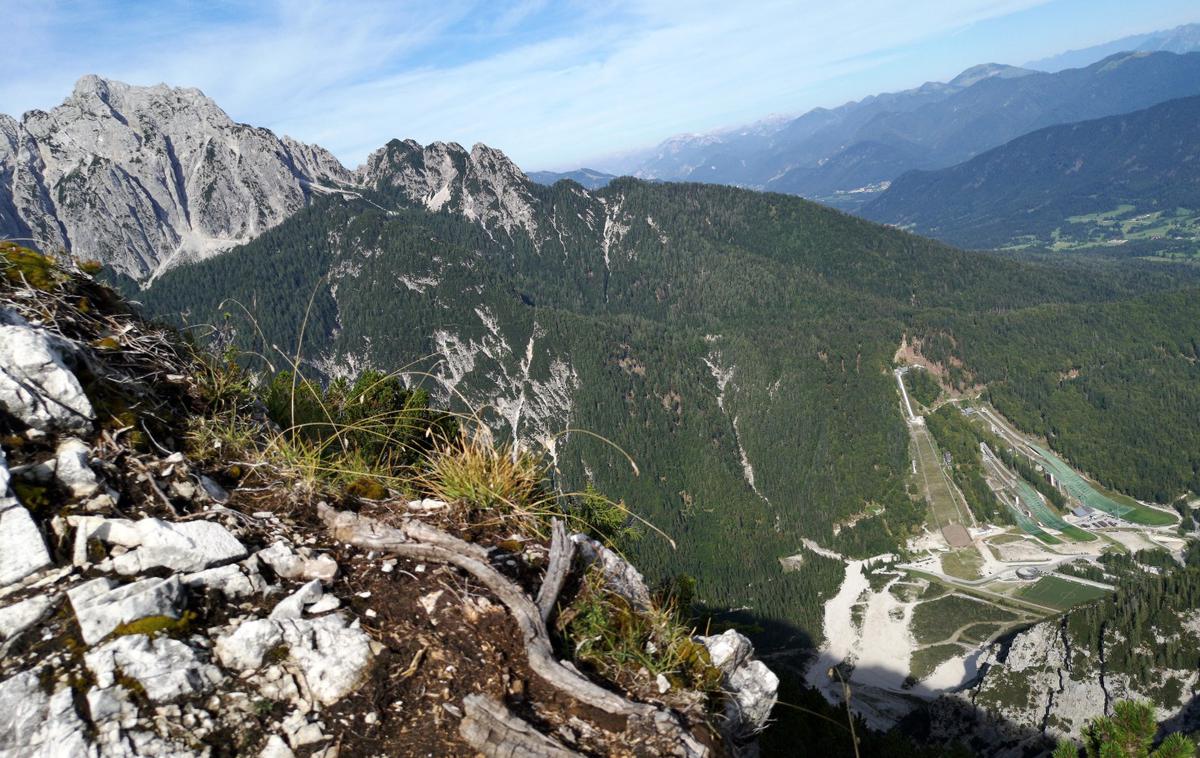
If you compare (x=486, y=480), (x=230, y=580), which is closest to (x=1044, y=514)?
(x=486, y=480)

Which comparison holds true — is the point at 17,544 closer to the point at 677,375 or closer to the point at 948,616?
the point at 948,616

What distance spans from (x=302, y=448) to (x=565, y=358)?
159749 millimetres

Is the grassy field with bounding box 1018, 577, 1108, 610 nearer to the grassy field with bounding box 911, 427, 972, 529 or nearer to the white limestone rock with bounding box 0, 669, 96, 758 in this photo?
A: the grassy field with bounding box 911, 427, 972, 529

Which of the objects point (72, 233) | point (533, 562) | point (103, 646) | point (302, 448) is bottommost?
point (533, 562)

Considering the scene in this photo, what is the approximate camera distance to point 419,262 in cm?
18362

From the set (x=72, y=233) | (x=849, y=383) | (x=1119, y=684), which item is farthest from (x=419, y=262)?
(x=1119, y=684)

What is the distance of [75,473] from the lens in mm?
4664

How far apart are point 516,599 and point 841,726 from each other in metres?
2.54

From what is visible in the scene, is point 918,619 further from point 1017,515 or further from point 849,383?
point 849,383

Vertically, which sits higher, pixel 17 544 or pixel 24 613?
pixel 17 544

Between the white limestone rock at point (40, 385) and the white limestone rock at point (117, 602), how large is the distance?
1.82m

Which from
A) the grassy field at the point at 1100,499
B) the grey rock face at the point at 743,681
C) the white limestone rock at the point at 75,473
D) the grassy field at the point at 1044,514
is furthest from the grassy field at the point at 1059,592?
the white limestone rock at the point at 75,473

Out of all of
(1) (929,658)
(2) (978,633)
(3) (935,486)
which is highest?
(1) (929,658)

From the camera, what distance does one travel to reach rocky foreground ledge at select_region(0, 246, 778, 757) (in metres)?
3.55
